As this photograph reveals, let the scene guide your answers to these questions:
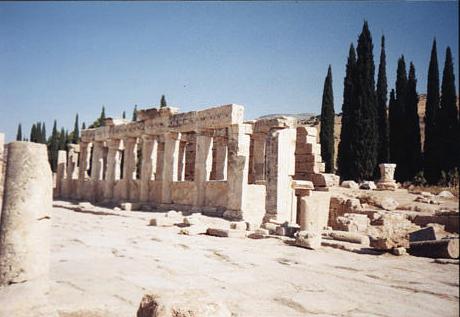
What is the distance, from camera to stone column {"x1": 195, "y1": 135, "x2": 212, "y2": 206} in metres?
17.6

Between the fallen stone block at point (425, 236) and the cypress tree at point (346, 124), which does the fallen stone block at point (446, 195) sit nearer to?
the cypress tree at point (346, 124)

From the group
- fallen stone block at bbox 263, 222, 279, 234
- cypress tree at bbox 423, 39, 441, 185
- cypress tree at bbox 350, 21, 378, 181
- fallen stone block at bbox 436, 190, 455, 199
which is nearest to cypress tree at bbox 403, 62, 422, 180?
cypress tree at bbox 423, 39, 441, 185

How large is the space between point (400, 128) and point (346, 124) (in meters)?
5.26

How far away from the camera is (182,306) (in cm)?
349

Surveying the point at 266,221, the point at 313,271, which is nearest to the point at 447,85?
the point at 266,221

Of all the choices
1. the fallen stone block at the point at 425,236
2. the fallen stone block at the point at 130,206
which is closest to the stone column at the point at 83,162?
the fallen stone block at the point at 130,206

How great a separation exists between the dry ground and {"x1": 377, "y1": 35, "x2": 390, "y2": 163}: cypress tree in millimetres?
22768

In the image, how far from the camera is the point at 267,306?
4.62 m

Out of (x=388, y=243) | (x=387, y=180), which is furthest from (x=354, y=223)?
(x=387, y=180)

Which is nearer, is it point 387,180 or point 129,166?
point 129,166

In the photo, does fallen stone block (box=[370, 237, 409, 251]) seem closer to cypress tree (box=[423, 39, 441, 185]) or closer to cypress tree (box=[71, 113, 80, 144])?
cypress tree (box=[423, 39, 441, 185])

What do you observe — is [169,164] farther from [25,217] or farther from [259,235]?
[25,217]

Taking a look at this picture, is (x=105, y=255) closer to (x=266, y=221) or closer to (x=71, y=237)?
(x=71, y=237)

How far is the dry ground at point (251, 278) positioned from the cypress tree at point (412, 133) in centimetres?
2034
